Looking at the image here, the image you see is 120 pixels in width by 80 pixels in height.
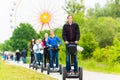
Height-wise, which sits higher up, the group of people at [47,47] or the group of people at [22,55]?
the group of people at [22,55]

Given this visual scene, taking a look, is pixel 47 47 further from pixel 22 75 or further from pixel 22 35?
pixel 22 35

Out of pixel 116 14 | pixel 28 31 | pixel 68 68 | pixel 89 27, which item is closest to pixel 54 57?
pixel 68 68

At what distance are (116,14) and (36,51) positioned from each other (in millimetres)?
46573

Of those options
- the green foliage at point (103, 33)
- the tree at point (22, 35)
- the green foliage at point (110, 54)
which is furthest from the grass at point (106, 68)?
the tree at point (22, 35)

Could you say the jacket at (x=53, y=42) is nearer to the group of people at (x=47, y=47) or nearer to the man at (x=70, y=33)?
the group of people at (x=47, y=47)

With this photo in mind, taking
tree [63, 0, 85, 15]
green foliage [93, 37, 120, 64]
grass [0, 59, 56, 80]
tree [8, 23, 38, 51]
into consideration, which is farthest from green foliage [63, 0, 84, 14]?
tree [8, 23, 38, 51]

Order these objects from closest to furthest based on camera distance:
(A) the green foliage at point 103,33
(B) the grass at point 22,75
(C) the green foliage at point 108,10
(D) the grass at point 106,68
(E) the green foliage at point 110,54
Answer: (B) the grass at point 22,75, (D) the grass at point 106,68, (E) the green foliage at point 110,54, (A) the green foliage at point 103,33, (C) the green foliage at point 108,10

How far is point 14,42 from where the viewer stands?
414 feet

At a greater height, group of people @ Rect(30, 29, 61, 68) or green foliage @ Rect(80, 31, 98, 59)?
green foliage @ Rect(80, 31, 98, 59)

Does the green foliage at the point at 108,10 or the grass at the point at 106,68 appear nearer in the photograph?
the grass at the point at 106,68

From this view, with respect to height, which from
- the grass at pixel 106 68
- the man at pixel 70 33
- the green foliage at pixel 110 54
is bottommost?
the grass at pixel 106 68

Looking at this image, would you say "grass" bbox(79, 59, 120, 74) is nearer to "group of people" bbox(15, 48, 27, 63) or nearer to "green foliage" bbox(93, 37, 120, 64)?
"green foliage" bbox(93, 37, 120, 64)

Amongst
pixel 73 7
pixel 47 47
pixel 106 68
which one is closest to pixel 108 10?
pixel 73 7

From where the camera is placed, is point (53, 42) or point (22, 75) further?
point (53, 42)
